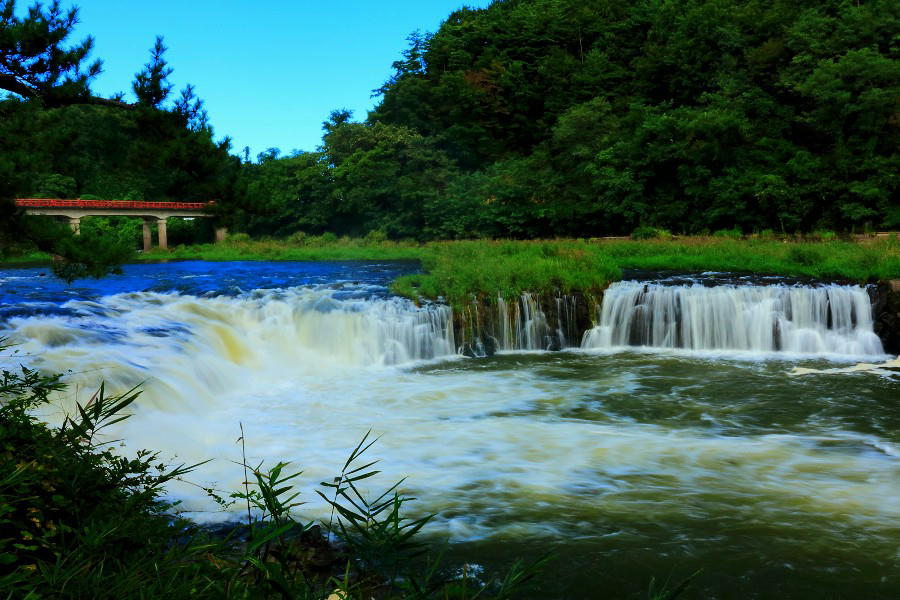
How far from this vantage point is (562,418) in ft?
30.0

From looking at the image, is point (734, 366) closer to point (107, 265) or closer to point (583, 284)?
point (583, 284)

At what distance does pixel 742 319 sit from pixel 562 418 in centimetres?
708

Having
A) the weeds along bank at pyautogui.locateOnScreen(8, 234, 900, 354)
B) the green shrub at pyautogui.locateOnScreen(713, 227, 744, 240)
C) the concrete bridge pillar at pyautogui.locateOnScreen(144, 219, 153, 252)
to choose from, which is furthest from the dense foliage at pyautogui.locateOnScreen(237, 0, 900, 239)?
the weeds along bank at pyautogui.locateOnScreen(8, 234, 900, 354)

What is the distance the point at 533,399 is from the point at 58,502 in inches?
301

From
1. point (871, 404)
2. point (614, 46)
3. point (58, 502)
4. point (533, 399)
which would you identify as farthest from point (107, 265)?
point (614, 46)

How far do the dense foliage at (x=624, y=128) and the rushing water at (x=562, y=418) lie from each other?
1669 cm

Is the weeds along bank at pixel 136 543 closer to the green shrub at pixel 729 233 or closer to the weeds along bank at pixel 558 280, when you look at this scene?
the weeds along bank at pixel 558 280

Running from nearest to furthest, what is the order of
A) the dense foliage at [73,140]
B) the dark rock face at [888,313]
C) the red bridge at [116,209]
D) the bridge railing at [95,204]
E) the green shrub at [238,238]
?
the dense foliage at [73,140] → the dark rock face at [888,313] → the bridge railing at [95,204] → the red bridge at [116,209] → the green shrub at [238,238]

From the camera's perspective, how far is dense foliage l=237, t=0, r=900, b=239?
3030cm

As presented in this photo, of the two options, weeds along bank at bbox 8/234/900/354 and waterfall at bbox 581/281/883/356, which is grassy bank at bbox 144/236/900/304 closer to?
weeds along bank at bbox 8/234/900/354

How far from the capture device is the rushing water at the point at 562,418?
5387mm

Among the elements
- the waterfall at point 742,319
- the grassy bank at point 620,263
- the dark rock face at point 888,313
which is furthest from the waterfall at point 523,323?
the dark rock face at point 888,313

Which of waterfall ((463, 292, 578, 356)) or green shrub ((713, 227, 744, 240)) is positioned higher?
green shrub ((713, 227, 744, 240))

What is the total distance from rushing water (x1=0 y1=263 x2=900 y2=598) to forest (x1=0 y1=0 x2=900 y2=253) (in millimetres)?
2841
